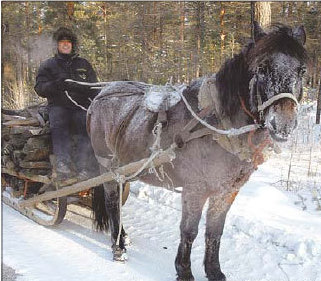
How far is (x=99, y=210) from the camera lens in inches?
173

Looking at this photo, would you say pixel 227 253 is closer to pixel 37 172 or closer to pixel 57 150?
pixel 57 150

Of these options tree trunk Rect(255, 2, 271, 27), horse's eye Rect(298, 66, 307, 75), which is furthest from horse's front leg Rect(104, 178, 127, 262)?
tree trunk Rect(255, 2, 271, 27)

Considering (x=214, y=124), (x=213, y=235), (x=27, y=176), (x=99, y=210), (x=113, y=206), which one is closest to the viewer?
(x=214, y=124)

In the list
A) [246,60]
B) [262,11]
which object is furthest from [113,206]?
[262,11]

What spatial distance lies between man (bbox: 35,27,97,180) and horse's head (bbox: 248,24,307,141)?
2.48 meters

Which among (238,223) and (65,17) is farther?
(65,17)

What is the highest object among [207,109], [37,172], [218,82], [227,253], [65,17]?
[65,17]

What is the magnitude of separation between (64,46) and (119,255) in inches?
98.8

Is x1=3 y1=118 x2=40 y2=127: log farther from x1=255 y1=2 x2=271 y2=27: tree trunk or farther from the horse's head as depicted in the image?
x1=255 y1=2 x2=271 y2=27: tree trunk

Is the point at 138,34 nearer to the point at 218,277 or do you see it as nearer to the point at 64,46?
the point at 64,46

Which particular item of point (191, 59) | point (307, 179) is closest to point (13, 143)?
point (307, 179)

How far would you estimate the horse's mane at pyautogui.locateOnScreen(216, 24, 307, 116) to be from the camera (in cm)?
229

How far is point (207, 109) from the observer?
275 centimetres

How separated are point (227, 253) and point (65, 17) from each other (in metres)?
10.6
